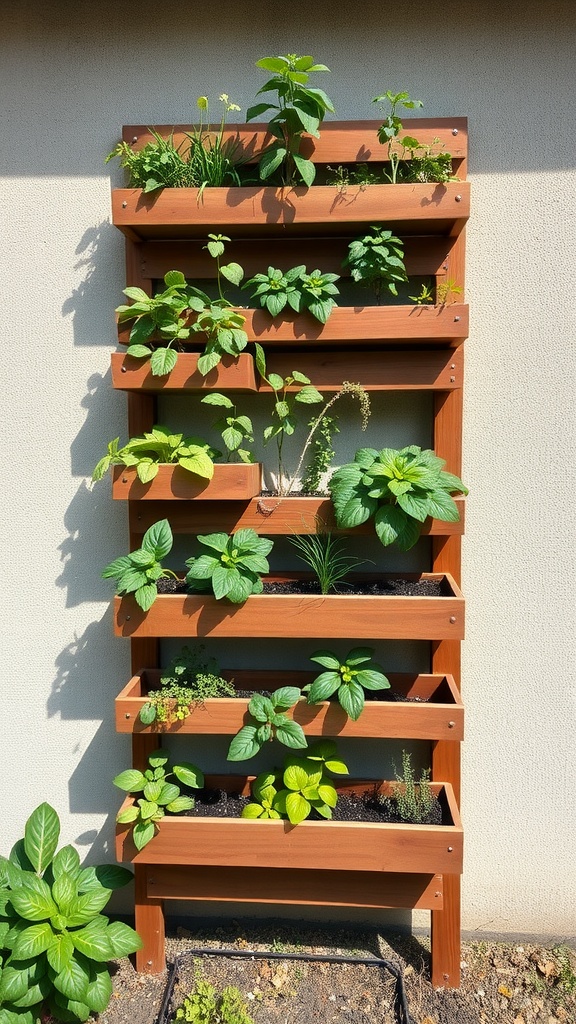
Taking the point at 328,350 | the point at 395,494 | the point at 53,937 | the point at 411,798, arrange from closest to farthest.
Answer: the point at 395,494, the point at 53,937, the point at 411,798, the point at 328,350

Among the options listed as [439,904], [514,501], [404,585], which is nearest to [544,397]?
[514,501]

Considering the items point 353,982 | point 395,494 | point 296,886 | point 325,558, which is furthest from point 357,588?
point 353,982

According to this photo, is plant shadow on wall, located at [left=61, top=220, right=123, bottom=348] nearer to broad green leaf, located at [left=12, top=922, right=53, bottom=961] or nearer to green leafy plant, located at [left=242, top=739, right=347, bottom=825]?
green leafy plant, located at [left=242, top=739, right=347, bottom=825]

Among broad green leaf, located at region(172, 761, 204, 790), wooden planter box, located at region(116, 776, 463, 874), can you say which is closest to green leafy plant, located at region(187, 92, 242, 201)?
broad green leaf, located at region(172, 761, 204, 790)

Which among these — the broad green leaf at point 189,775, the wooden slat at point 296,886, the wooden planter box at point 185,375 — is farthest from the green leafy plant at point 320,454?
the wooden slat at point 296,886

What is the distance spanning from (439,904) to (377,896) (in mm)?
184

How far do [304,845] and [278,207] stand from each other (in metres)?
1.81

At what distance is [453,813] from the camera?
1.83 meters

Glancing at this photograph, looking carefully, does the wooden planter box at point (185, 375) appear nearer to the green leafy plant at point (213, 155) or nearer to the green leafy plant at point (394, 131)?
the green leafy plant at point (213, 155)

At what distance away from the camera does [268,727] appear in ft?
5.83

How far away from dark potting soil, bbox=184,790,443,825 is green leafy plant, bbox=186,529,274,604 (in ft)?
2.29

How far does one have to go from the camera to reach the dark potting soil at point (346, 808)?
189 cm

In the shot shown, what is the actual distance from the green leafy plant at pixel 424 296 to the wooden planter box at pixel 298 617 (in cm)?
85

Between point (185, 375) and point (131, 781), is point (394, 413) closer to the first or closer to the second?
point (185, 375)
